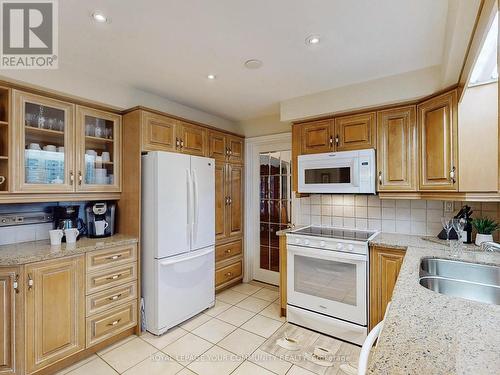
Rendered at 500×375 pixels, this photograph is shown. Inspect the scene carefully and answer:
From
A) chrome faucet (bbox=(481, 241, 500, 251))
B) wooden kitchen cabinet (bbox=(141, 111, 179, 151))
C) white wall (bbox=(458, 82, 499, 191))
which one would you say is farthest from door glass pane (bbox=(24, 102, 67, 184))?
chrome faucet (bbox=(481, 241, 500, 251))

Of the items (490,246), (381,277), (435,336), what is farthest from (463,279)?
(435,336)

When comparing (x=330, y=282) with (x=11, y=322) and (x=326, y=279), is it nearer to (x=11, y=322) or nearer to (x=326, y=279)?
(x=326, y=279)

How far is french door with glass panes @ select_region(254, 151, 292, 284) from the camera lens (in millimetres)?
3645

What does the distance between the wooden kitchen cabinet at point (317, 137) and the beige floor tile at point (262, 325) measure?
189cm

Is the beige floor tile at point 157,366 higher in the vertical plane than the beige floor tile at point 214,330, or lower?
higher

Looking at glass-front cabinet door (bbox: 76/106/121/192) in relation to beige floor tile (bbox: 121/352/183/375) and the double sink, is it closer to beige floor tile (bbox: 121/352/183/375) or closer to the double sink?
beige floor tile (bbox: 121/352/183/375)

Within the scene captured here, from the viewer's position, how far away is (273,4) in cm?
149

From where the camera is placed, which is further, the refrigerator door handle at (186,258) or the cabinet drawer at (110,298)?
the refrigerator door handle at (186,258)

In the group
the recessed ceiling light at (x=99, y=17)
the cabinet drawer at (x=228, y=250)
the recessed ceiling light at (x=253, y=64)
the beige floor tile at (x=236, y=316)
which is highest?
the recessed ceiling light at (x=99, y=17)

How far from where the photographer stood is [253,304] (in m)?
3.14

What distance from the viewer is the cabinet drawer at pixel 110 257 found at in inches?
85.4

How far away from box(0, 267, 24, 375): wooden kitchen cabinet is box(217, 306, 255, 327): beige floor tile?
1.67 meters

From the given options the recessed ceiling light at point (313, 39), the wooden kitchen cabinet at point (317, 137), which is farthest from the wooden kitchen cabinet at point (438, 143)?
the recessed ceiling light at point (313, 39)

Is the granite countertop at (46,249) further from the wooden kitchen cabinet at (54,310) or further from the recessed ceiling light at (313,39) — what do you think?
the recessed ceiling light at (313,39)
